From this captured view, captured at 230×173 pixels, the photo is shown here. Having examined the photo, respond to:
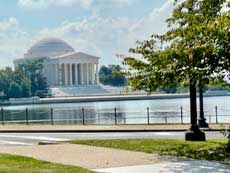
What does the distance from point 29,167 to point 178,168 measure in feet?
11.0

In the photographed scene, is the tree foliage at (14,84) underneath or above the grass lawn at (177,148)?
above

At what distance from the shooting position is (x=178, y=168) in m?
13.0

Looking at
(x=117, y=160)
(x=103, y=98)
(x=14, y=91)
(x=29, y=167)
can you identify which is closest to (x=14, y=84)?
(x=14, y=91)

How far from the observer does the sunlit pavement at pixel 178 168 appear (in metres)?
12.6

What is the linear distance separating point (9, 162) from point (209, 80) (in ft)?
18.9

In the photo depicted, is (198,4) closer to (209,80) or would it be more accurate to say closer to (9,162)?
(209,80)

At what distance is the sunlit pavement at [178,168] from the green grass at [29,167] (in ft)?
2.52

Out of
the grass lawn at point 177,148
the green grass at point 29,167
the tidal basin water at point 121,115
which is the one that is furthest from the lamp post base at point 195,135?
the tidal basin water at point 121,115

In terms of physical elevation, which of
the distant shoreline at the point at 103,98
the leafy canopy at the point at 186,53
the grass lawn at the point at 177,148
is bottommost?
the distant shoreline at the point at 103,98

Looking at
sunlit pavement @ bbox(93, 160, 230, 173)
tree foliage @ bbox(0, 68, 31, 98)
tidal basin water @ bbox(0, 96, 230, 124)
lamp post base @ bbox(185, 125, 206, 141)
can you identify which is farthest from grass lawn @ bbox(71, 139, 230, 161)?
tree foliage @ bbox(0, 68, 31, 98)

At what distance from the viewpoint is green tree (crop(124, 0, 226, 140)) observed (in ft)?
49.7

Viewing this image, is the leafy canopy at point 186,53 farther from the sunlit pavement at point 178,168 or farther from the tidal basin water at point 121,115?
the tidal basin water at point 121,115

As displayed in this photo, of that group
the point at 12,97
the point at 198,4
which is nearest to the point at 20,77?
the point at 12,97

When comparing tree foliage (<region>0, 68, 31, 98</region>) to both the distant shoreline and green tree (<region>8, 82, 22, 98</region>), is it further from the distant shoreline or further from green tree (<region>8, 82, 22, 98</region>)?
the distant shoreline
